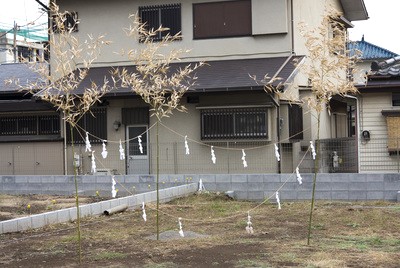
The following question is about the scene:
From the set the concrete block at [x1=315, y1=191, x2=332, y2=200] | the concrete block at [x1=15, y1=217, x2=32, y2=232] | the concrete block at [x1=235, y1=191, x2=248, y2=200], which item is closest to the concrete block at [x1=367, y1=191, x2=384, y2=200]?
the concrete block at [x1=315, y1=191, x2=332, y2=200]

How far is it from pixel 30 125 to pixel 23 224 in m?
11.2

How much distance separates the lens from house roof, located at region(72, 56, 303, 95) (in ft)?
60.8

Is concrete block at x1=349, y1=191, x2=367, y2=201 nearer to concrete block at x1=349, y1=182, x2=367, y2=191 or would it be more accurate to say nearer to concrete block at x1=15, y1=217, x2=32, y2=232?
concrete block at x1=349, y1=182, x2=367, y2=191

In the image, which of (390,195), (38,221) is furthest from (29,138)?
(390,195)

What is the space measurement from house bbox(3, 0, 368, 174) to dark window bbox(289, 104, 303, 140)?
3 centimetres

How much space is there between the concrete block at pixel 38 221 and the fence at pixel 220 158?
7028mm

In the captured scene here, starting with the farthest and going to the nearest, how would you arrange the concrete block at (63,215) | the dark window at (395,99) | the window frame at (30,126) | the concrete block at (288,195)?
the window frame at (30,126) → the dark window at (395,99) → the concrete block at (288,195) → the concrete block at (63,215)

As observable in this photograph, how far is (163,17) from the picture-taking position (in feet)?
70.6

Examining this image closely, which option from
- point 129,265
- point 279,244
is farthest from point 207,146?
point 129,265

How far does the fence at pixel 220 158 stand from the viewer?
706 inches

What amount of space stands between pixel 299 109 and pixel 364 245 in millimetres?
11651

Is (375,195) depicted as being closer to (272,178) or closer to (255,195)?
(272,178)

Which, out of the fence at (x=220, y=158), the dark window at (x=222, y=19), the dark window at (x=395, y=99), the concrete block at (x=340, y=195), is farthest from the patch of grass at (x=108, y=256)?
the dark window at (x=222, y=19)

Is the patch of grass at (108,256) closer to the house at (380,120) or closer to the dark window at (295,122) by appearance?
the house at (380,120)
